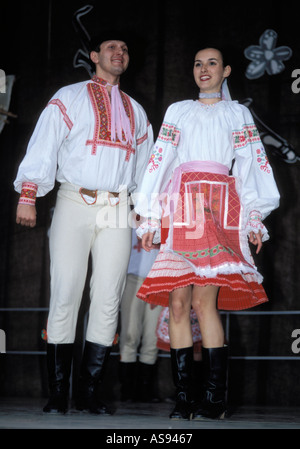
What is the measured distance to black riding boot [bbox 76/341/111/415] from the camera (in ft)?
9.64

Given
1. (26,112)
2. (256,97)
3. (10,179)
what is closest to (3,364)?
(10,179)

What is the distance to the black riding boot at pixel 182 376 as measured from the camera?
2643 millimetres

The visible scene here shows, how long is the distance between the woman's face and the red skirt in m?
0.42

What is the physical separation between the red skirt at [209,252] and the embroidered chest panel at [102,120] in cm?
42

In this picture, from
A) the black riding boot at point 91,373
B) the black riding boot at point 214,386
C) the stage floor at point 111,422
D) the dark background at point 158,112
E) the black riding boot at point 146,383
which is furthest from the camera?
the dark background at point 158,112

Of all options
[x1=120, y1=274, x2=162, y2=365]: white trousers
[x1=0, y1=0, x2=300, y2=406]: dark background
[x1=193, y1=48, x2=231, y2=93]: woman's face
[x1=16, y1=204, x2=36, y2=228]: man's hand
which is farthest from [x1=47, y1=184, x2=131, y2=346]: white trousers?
[x1=0, y1=0, x2=300, y2=406]: dark background

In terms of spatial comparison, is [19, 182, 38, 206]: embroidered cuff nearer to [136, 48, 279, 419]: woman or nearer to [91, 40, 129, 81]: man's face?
[136, 48, 279, 419]: woman

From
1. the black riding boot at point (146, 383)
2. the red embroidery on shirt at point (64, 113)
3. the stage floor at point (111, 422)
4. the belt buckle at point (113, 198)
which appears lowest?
the black riding boot at point (146, 383)

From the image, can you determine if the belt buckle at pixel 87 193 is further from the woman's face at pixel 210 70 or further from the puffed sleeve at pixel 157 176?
the woman's face at pixel 210 70

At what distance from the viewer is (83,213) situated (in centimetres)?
306

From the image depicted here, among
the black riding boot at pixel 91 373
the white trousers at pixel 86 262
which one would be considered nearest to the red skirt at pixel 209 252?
the white trousers at pixel 86 262

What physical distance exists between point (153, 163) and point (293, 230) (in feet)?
5.26

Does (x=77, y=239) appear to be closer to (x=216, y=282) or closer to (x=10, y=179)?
(x=216, y=282)
